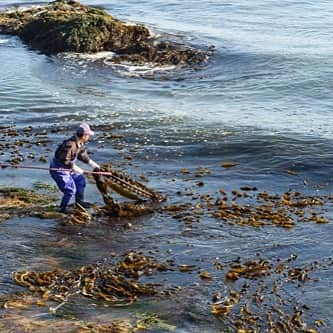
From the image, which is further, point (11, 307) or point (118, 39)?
point (118, 39)

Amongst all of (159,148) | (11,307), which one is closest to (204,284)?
(11,307)

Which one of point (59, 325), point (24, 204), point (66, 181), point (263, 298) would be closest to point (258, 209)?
point (263, 298)

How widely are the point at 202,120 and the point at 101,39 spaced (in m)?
13.1

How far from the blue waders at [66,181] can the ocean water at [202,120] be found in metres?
0.58

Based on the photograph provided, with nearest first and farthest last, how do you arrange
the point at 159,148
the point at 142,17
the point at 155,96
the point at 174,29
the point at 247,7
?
the point at 159,148, the point at 155,96, the point at 174,29, the point at 142,17, the point at 247,7

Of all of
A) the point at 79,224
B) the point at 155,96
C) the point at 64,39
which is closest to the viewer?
the point at 79,224

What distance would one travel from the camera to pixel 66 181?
1363 cm

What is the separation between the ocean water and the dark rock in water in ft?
2.74

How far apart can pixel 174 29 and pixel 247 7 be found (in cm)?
1089

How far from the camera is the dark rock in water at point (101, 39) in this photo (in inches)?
1224

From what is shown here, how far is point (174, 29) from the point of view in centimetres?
3703

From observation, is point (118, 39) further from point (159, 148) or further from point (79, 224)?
point (79, 224)

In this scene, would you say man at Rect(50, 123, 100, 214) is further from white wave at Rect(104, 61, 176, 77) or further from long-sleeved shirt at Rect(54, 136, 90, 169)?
white wave at Rect(104, 61, 176, 77)

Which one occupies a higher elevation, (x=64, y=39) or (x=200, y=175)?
(x=64, y=39)
